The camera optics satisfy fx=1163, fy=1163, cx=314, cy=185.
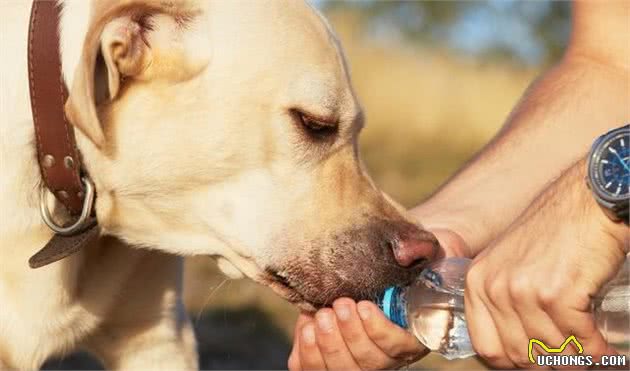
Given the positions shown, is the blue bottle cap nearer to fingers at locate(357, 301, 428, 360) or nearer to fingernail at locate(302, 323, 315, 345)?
fingers at locate(357, 301, 428, 360)

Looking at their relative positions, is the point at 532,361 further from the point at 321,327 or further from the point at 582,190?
the point at 321,327

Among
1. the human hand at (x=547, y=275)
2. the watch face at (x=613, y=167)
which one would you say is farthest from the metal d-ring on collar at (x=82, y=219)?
the watch face at (x=613, y=167)

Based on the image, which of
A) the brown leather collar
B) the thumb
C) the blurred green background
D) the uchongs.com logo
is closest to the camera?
the uchongs.com logo

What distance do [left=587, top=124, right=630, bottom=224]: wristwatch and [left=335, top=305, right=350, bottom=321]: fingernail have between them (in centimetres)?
83

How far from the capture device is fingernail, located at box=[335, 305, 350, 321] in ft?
9.41

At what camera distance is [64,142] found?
112 inches

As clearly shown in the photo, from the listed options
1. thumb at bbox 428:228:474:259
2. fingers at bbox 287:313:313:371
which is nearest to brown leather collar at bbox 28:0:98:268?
fingers at bbox 287:313:313:371

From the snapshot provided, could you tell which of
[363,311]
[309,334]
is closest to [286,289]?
[309,334]

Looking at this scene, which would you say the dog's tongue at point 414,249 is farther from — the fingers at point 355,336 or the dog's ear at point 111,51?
the dog's ear at point 111,51

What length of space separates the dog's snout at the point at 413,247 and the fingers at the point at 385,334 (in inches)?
5.4

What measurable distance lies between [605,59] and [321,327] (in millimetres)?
1265

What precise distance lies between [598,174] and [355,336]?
2.92 feet

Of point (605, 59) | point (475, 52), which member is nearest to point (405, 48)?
point (475, 52)

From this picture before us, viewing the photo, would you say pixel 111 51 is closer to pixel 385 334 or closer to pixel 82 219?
pixel 82 219
